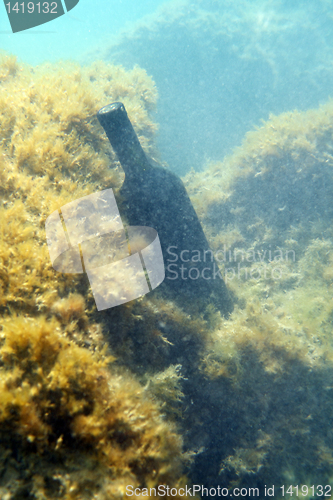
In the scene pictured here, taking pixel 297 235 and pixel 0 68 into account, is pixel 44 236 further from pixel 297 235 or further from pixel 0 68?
pixel 297 235

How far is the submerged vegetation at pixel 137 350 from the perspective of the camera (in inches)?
64.5

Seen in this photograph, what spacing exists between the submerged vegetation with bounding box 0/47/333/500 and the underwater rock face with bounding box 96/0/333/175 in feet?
42.7

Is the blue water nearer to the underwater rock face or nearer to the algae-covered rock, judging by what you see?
the underwater rock face

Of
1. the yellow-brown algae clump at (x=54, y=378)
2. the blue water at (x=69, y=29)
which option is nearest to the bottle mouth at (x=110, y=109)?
the yellow-brown algae clump at (x=54, y=378)

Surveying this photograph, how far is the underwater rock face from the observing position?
54.9 feet

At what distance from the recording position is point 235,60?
1742cm

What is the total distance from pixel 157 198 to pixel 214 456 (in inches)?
151

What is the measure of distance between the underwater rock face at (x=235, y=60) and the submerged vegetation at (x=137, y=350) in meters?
13.0

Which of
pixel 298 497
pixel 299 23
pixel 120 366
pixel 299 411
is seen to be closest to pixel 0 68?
pixel 120 366

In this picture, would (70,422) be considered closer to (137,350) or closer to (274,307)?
(137,350)

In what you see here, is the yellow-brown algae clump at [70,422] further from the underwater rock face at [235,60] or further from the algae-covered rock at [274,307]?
the underwater rock face at [235,60]

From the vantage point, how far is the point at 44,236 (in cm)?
259

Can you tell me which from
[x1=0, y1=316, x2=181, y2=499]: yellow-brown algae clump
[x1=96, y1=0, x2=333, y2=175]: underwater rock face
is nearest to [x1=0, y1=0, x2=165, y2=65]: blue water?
[x1=96, y1=0, x2=333, y2=175]: underwater rock face

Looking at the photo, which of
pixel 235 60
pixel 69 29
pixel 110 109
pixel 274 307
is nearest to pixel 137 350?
pixel 274 307
